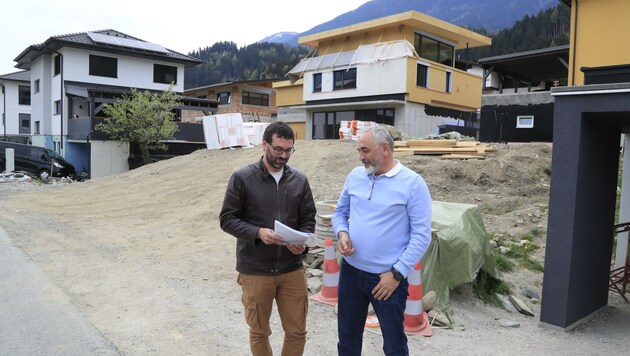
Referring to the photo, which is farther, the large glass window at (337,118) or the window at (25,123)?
the window at (25,123)

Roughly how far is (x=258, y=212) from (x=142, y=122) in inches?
952

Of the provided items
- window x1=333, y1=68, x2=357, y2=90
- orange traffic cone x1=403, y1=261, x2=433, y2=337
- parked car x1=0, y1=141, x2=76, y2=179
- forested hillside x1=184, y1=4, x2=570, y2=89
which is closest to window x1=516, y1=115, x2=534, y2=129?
window x1=333, y1=68, x2=357, y2=90

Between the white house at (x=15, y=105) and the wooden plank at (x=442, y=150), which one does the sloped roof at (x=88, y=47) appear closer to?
the white house at (x=15, y=105)

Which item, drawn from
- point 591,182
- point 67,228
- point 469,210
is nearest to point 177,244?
point 67,228

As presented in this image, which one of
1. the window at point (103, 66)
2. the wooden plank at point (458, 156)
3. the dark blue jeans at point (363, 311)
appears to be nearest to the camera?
the dark blue jeans at point (363, 311)

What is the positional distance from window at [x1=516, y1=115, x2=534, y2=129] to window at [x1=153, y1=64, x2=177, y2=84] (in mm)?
25573

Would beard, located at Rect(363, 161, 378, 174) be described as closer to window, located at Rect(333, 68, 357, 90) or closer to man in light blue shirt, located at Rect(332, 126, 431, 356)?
man in light blue shirt, located at Rect(332, 126, 431, 356)

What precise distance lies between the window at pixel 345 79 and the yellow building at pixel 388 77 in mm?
12

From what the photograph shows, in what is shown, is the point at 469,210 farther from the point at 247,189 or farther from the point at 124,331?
the point at 124,331

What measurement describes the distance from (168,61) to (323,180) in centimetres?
2603

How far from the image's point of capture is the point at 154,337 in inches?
183

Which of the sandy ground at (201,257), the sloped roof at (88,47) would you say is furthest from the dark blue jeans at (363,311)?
the sloped roof at (88,47)

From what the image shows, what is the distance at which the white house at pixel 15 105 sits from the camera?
4894 centimetres

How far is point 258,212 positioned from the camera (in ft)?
11.0
